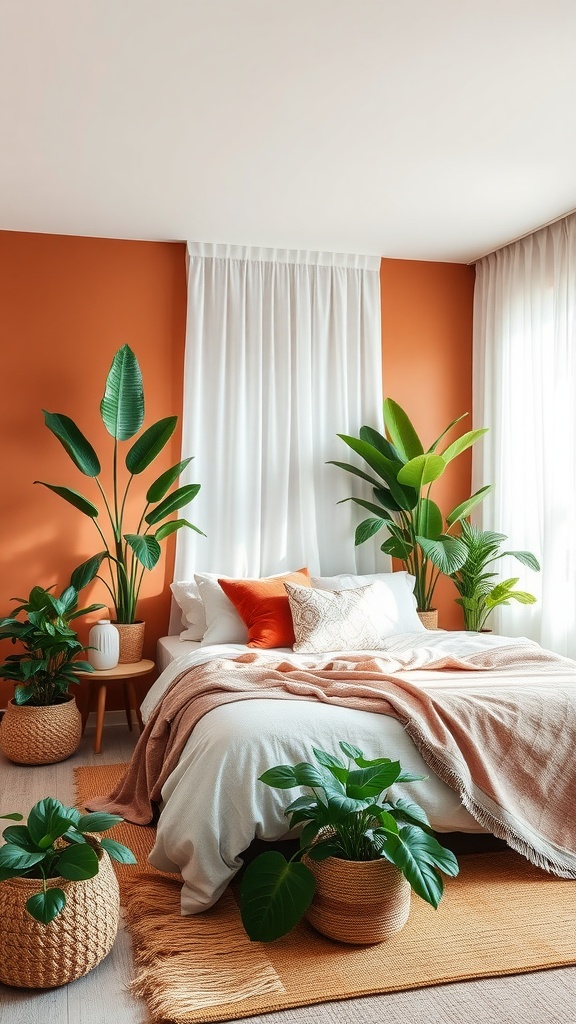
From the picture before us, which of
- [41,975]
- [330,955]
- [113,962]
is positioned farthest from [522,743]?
[41,975]

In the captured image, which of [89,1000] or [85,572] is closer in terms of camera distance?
[89,1000]

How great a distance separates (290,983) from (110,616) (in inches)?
115

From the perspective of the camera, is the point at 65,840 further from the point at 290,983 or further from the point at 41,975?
the point at 290,983

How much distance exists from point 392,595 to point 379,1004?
2.55m

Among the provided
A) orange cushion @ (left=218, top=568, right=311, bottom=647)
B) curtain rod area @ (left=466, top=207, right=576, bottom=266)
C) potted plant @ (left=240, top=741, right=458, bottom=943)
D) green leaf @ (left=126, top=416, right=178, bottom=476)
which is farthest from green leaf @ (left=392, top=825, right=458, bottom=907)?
curtain rod area @ (left=466, top=207, right=576, bottom=266)

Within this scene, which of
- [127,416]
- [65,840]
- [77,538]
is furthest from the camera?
[77,538]

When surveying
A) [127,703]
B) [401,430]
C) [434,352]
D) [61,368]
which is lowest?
[127,703]

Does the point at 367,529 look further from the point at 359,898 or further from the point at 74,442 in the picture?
the point at 359,898

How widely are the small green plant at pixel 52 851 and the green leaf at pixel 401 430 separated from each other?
10.5 feet

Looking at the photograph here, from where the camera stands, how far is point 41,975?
2291 millimetres

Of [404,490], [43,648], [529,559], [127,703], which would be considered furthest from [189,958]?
[404,490]

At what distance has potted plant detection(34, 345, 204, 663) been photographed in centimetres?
455

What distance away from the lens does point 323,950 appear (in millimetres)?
2494

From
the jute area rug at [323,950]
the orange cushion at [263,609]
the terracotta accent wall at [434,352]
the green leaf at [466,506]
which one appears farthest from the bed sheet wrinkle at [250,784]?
the terracotta accent wall at [434,352]
